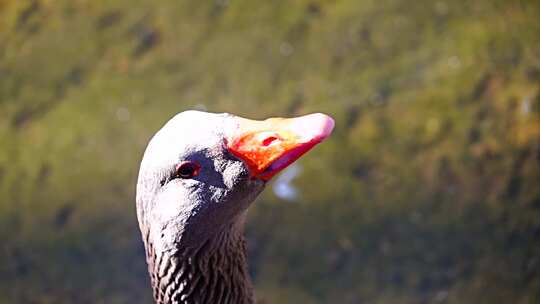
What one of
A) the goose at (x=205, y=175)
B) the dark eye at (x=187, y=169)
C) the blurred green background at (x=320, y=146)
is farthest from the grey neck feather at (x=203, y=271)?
the blurred green background at (x=320, y=146)

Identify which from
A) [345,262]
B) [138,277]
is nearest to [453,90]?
[345,262]

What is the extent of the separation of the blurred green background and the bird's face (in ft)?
6.44

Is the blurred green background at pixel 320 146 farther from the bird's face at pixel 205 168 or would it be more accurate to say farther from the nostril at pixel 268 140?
the nostril at pixel 268 140

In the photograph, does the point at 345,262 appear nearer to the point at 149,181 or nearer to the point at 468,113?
the point at 468,113

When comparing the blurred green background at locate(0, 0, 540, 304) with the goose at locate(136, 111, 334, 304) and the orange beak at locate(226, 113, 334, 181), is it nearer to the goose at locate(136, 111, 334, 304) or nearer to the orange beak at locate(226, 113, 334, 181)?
the goose at locate(136, 111, 334, 304)

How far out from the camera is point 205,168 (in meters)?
2.22

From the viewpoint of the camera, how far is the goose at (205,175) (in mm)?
2180

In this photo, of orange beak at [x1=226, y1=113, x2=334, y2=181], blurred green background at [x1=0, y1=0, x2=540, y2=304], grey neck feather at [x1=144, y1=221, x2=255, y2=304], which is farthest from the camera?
blurred green background at [x1=0, y1=0, x2=540, y2=304]

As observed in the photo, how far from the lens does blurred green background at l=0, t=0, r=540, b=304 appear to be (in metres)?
4.16

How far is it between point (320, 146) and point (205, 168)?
231cm

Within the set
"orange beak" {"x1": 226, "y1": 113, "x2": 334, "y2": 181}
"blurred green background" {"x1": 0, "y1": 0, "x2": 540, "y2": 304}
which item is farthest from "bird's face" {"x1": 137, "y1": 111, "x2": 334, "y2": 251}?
"blurred green background" {"x1": 0, "y1": 0, "x2": 540, "y2": 304}

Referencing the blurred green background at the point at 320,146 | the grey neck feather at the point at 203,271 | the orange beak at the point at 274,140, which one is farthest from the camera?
the blurred green background at the point at 320,146

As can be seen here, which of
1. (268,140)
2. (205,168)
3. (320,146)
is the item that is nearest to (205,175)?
(205,168)

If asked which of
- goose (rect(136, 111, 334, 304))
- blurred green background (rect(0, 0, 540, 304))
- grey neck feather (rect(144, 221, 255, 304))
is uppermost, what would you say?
blurred green background (rect(0, 0, 540, 304))
